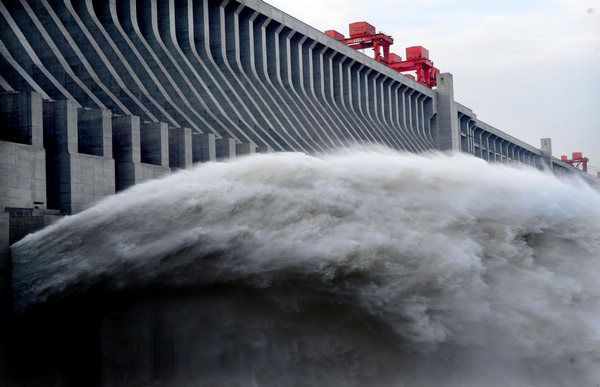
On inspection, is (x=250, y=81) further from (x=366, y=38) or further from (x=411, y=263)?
(x=366, y=38)

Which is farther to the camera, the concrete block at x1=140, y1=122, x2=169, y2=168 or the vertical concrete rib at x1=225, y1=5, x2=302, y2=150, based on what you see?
the vertical concrete rib at x1=225, y1=5, x2=302, y2=150


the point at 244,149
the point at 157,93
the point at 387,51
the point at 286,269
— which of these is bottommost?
the point at 286,269

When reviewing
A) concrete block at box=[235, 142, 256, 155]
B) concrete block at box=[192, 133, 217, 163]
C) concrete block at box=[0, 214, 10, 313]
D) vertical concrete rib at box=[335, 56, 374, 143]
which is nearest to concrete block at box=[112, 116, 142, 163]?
concrete block at box=[192, 133, 217, 163]

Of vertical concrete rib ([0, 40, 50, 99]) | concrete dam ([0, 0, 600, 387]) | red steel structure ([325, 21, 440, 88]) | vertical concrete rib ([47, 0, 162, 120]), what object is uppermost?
red steel structure ([325, 21, 440, 88])

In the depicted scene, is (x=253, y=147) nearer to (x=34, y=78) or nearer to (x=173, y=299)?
(x=34, y=78)

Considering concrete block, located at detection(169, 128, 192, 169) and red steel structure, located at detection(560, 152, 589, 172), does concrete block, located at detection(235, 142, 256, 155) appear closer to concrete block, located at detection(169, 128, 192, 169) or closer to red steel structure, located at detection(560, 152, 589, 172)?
concrete block, located at detection(169, 128, 192, 169)

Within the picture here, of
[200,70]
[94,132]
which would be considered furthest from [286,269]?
[200,70]
